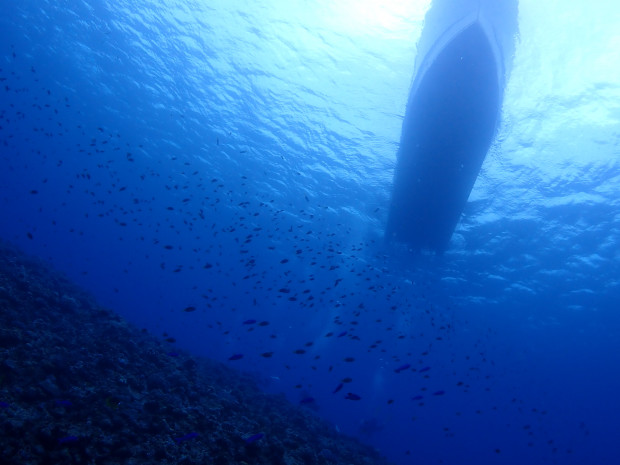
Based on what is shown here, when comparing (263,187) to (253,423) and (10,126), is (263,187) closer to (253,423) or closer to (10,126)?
(253,423)

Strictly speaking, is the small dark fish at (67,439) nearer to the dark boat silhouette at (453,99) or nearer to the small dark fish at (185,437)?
the small dark fish at (185,437)

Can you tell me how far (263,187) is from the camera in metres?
28.5

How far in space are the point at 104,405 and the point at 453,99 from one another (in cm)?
1248

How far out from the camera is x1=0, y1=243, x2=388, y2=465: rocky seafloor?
6.37 m

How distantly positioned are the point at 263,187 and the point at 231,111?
740 cm

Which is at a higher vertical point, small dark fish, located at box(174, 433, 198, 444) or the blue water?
the blue water

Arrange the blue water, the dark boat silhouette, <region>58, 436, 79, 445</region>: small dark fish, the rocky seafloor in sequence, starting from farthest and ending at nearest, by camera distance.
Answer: the blue water < the dark boat silhouette < the rocky seafloor < <region>58, 436, 79, 445</region>: small dark fish

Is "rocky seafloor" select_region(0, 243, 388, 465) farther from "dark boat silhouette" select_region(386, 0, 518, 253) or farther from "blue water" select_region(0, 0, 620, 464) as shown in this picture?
"dark boat silhouette" select_region(386, 0, 518, 253)

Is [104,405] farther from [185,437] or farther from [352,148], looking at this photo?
[352,148]

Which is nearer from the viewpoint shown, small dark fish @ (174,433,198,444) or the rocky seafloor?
the rocky seafloor

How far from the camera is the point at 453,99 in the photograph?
38.1 feet

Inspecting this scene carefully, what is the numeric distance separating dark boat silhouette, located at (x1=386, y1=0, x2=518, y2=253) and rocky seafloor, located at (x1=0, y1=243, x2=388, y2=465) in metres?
10.5

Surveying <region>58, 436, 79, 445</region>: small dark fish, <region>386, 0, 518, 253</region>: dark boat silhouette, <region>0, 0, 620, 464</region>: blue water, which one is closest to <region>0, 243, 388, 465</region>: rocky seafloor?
<region>58, 436, 79, 445</region>: small dark fish

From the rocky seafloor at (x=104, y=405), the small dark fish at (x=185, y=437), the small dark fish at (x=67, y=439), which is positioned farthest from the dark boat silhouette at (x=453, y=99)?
the small dark fish at (x=67, y=439)
